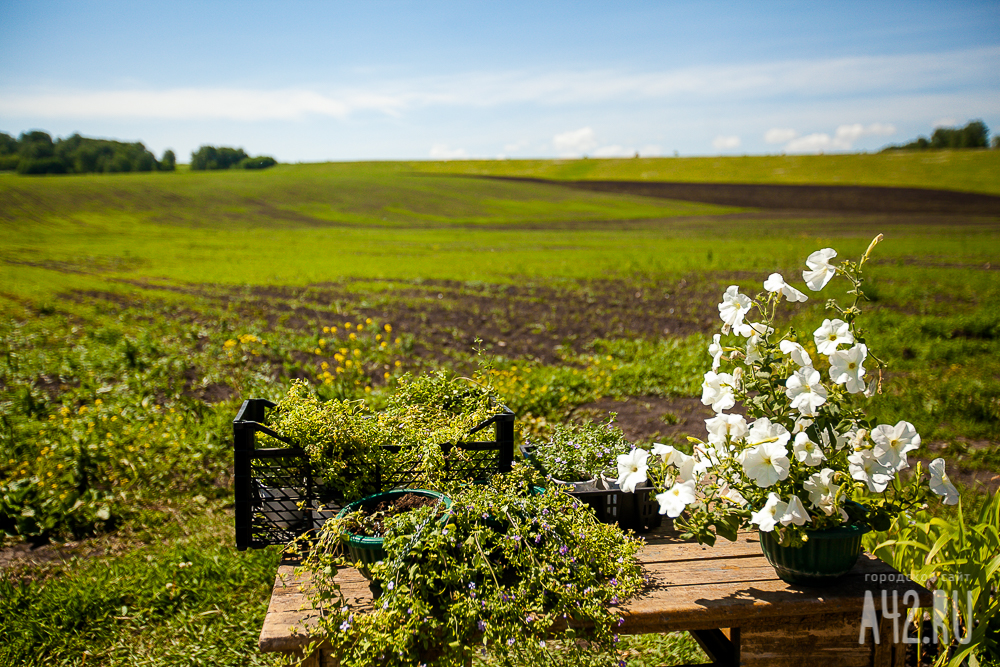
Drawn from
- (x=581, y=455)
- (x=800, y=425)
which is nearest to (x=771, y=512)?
(x=800, y=425)

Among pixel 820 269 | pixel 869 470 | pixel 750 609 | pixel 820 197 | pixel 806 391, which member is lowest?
pixel 750 609

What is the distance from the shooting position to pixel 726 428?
1.81m

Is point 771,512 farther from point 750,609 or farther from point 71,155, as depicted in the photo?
point 71,155

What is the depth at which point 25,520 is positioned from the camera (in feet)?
13.6

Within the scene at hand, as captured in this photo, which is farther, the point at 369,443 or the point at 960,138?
the point at 960,138

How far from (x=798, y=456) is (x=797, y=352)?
294 millimetres

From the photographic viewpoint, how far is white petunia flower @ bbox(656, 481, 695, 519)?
1.71 metres

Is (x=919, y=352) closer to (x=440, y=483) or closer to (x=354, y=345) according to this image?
(x=354, y=345)

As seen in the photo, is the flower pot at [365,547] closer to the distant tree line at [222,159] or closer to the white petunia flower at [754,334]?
the white petunia flower at [754,334]

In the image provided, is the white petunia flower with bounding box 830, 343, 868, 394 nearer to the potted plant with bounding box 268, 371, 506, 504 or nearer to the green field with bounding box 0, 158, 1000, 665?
the potted plant with bounding box 268, 371, 506, 504

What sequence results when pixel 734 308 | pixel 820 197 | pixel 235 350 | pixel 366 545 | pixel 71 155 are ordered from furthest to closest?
pixel 820 197, pixel 71 155, pixel 235 350, pixel 734 308, pixel 366 545

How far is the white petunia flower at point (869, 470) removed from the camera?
1642mm

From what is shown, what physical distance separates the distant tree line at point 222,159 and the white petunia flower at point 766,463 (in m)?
38.7

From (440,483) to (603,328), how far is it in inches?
324
